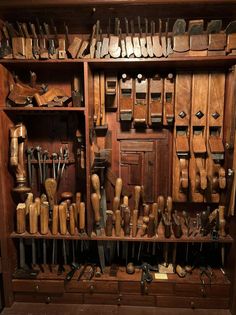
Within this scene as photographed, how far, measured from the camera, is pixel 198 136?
206 cm

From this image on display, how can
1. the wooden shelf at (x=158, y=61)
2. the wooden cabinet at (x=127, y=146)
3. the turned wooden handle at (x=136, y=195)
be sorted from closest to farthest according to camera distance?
the wooden shelf at (x=158, y=61), the wooden cabinet at (x=127, y=146), the turned wooden handle at (x=136, y=195)

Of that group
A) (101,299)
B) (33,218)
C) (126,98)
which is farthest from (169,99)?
(101,299)

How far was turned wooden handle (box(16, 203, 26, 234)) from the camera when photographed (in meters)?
1.98

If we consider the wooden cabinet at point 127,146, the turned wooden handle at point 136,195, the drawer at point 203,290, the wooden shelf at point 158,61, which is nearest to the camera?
the wooden shelf at point 158,61

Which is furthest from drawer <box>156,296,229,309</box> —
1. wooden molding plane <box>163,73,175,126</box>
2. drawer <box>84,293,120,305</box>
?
wooden molding plane <box>163,73,175,126</box>

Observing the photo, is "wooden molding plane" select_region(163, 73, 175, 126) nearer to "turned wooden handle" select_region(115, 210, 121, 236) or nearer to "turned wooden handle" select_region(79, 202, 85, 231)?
"turned wooden handle" select_region(115, 210, 121, 236)

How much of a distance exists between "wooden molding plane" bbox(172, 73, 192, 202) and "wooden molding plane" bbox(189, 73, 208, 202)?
4cm

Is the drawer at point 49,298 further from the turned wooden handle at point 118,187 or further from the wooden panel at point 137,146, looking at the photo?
the wooden panel at point 137,146

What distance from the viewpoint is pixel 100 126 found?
2.10 m

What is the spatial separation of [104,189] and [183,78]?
0.99m

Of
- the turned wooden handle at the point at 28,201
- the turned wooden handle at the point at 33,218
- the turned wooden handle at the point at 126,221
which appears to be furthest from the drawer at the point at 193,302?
the turned wooden handle at the point at 28,201

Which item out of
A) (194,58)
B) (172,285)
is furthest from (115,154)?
(172,285)

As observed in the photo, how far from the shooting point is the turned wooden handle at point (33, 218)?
197 centimetres

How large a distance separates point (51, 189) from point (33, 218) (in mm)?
235
